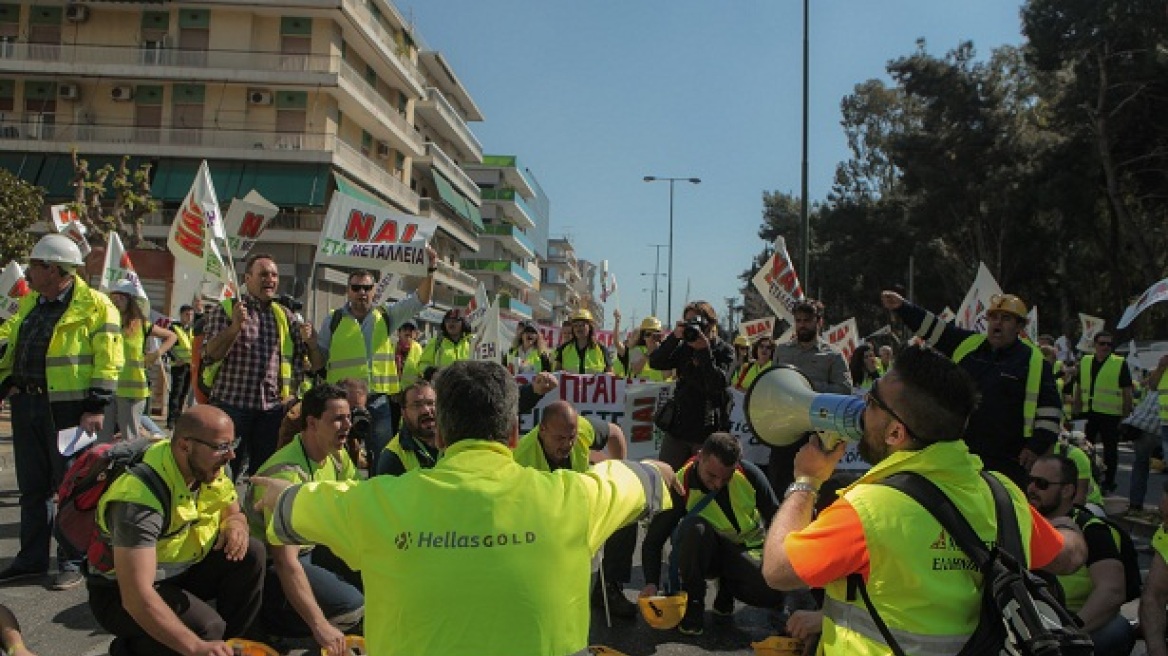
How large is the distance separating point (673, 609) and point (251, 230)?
5.95m

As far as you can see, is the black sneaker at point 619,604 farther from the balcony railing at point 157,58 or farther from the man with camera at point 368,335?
the balcony railing at point 157,58

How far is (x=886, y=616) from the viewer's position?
2.49 meters

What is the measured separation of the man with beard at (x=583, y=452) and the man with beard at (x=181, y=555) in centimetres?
149

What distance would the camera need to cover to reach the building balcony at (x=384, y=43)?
134ft

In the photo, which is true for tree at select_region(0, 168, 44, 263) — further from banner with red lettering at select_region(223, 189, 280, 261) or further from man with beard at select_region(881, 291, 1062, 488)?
man with beard at select_region(881, 291, 1062, 488)

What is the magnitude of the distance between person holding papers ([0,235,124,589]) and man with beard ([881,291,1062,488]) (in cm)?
478

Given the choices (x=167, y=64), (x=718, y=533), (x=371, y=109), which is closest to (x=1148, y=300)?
(x=718, y=533)

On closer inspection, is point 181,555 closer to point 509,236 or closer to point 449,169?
point 449,169

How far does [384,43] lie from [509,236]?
3139cm

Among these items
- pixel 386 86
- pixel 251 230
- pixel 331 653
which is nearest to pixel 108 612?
pixel 331 653

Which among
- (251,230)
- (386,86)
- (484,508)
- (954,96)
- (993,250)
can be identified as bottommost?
(484,508)

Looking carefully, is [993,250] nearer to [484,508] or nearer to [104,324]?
[104,324]

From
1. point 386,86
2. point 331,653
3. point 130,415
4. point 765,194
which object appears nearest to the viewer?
point 331,653

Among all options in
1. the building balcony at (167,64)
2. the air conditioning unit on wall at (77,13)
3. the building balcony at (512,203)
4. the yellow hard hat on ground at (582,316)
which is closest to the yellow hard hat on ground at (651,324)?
the yellow hard hat on ground at (582,316)
